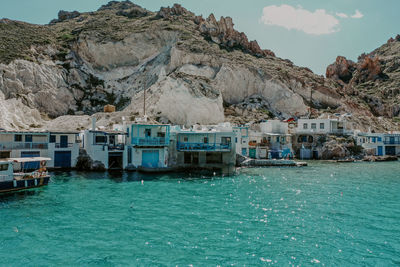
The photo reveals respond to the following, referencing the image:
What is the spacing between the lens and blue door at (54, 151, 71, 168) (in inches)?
1409

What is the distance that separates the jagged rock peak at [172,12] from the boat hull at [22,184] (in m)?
89.3

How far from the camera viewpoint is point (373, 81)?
369 feet

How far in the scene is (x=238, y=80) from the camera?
7631 cm

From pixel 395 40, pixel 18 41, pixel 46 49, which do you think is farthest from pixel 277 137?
pixel 395 40

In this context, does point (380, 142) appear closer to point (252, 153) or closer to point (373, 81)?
point (252, 153)

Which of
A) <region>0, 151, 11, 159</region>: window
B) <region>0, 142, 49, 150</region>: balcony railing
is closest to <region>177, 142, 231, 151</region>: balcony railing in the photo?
<region>0, 142, 49, 150</region>: balcony railing

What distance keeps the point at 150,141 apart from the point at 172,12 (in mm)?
86473

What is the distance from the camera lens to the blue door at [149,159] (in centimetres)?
3572

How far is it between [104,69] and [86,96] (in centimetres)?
1280

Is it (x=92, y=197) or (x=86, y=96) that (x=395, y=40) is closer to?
(x=86, y=96)

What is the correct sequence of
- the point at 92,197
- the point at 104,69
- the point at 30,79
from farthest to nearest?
the point at 104,69, the point at 30,79, the point at 92,197

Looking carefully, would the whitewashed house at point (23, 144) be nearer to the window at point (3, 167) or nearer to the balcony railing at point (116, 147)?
the balcony railing at point (116, 147)

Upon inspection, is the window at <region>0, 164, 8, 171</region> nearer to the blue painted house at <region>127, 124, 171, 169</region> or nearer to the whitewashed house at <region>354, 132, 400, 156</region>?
the blue painted house at <region>127, 124, 171, 169</region>

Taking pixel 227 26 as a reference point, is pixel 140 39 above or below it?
below
